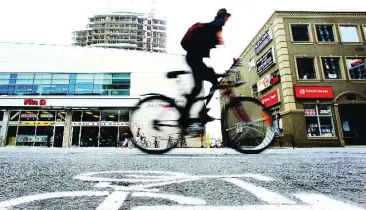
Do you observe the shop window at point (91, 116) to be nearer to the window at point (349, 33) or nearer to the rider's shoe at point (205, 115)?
the window at point (349, 33)

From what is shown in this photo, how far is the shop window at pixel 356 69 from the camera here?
668 inches

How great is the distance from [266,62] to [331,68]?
438 cm

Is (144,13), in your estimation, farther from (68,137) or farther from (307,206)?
(307,206)

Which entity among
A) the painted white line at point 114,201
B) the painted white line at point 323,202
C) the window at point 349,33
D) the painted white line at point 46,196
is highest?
the window at point 349,33

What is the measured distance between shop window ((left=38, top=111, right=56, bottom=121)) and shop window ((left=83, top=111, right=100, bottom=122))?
3163 mm

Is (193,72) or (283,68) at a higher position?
(283,68)

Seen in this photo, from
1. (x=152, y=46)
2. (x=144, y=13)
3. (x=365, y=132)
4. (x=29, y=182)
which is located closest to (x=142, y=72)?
(x=365, y=132)

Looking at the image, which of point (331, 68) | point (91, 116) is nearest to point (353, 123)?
point (331, 68)

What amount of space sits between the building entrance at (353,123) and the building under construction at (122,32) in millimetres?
72232

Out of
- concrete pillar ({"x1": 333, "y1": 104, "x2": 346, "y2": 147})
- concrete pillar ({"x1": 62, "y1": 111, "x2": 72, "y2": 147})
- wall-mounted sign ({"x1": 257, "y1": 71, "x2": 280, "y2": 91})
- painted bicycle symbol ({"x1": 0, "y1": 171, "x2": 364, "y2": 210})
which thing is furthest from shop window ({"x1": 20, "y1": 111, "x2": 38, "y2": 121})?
painted bicycle symbol ({"x1": 0, "y1": 171, "x2": 364, "y2": 210})

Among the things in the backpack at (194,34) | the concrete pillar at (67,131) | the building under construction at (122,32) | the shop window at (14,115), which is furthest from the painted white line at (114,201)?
the building under construction at (122,32)

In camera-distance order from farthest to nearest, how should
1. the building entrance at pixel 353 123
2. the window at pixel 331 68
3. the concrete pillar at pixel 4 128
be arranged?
1. the concrete pillar at pixel 4 128
2. the window at pixel 331 68
3. the building entrance at pixel 353 123

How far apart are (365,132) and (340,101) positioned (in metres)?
2.89

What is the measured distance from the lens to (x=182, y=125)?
179 inches
